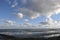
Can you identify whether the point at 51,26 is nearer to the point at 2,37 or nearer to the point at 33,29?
the point at 33,29

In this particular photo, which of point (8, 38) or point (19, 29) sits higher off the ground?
point (19, 29)

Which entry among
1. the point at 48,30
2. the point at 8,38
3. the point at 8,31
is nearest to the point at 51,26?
the point at 48,30

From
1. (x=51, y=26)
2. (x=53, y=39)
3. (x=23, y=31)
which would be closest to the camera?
(x=53, y=39)

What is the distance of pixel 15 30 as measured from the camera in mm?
15773

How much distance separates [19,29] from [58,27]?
13.2ft

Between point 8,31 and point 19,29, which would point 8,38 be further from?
point 19,29

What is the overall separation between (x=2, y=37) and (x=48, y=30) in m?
6.05

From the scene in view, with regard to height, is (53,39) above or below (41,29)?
below

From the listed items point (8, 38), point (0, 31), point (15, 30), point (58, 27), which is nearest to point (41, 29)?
point (58, 27)

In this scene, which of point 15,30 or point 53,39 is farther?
point 15,30

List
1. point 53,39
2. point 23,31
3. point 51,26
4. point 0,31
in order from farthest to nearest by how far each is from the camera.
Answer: point 51,26 < point 23,31 < point 0,31 < point 53,39

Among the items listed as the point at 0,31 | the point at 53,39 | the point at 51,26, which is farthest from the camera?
the point at 51,26

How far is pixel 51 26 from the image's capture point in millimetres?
16812

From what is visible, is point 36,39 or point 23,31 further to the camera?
point 23,31
